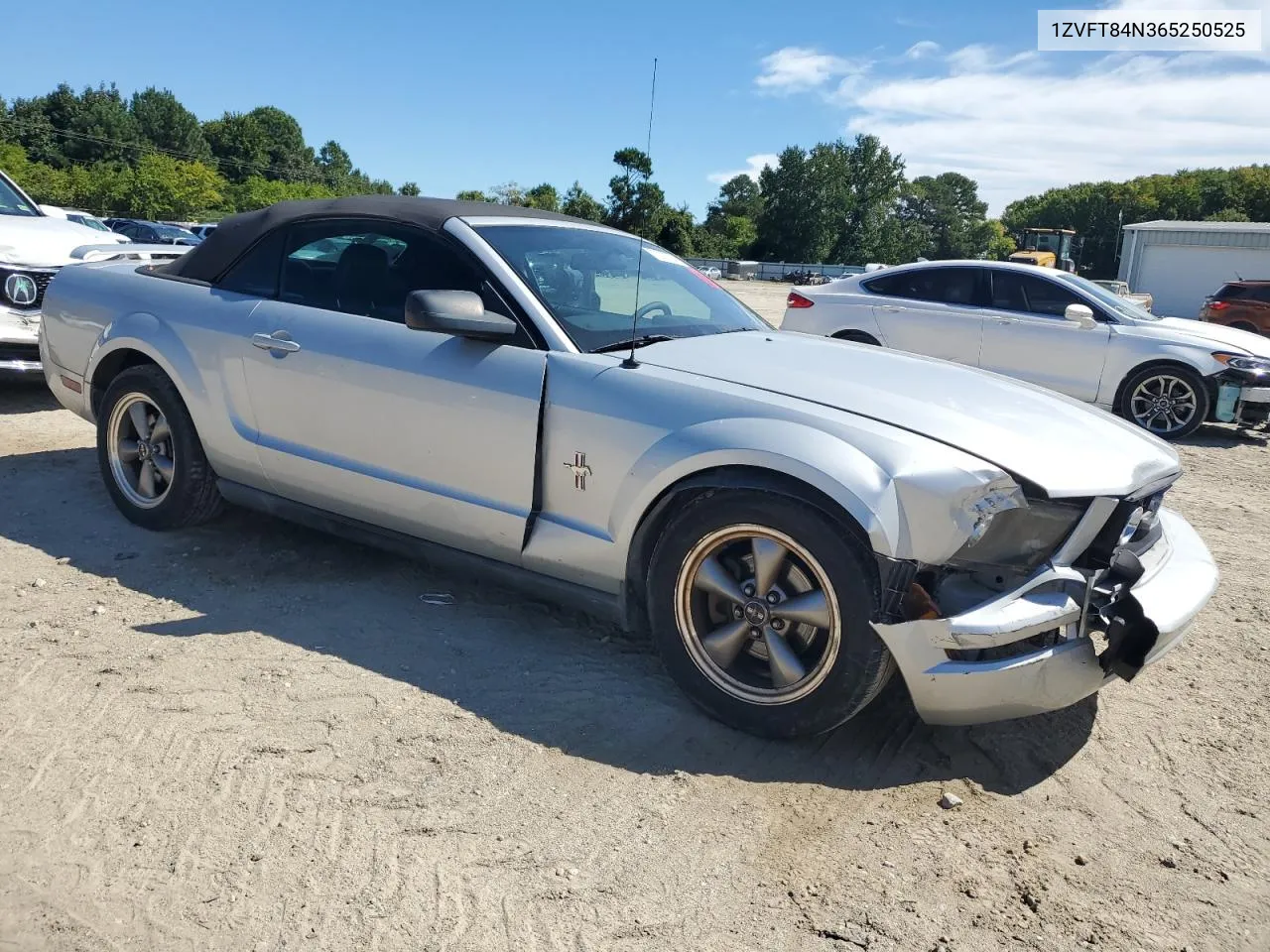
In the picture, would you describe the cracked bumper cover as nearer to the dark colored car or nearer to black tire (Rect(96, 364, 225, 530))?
black tire (Rect(96, 364, 225, 530))

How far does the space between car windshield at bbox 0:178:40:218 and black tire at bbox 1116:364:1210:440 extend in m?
9.81

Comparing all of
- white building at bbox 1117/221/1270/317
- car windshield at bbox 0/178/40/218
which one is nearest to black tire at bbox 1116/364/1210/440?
car windshield at bbox 0/178/40/218

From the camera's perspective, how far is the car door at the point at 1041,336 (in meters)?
9.30

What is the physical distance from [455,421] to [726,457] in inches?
43.8

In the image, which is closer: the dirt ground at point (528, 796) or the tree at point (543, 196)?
the dirt ground at point (528, 796)

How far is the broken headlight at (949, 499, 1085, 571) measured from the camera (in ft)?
9.29

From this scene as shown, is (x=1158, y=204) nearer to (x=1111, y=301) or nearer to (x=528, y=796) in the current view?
(x=1111, y=301)

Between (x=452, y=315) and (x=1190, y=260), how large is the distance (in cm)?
4221

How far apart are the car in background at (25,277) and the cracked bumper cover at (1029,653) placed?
6482 millimetres

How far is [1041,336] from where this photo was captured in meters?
9.49

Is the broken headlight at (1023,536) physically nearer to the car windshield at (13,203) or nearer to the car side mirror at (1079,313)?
the car side mirror at (1079,313)

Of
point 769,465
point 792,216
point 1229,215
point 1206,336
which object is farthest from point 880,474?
point 792,216

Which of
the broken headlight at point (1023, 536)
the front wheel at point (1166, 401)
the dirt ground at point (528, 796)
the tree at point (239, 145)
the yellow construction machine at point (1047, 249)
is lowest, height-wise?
A: the dirt ground at point (528, 796)

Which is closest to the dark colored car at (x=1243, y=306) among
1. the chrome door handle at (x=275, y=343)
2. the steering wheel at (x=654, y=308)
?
the steering wheel at (x=654, y=308)
